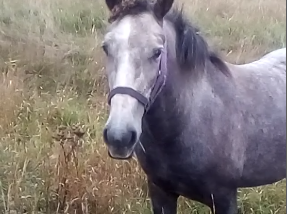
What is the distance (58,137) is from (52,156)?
0.23m

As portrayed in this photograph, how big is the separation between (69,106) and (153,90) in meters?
1.94

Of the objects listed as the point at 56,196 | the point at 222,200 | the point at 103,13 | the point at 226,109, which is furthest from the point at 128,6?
the point at 103,13

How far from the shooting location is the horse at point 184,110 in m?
1.86

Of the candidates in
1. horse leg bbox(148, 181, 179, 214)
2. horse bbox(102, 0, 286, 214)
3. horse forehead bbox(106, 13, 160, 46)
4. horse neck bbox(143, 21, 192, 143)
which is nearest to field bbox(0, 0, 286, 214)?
horse leg bbox(148, 181, 179, 214)

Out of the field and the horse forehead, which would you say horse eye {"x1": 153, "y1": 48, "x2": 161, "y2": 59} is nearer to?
the horse forehead

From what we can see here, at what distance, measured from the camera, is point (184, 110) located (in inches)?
88.4

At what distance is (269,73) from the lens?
2736 millimetres

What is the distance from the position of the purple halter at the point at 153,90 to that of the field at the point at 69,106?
0.93 metres

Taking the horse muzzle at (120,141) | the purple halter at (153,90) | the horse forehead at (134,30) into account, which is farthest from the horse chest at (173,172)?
the horse forehead at (134,30)

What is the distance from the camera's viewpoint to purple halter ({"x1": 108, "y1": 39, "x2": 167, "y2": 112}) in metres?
1.81

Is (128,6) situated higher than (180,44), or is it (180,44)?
(128,6)

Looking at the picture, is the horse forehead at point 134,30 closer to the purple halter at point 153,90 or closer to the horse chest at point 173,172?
the purple halter at point 153,90

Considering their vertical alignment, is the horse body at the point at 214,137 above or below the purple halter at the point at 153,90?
below

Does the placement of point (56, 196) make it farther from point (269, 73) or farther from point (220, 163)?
point (269, 73)
